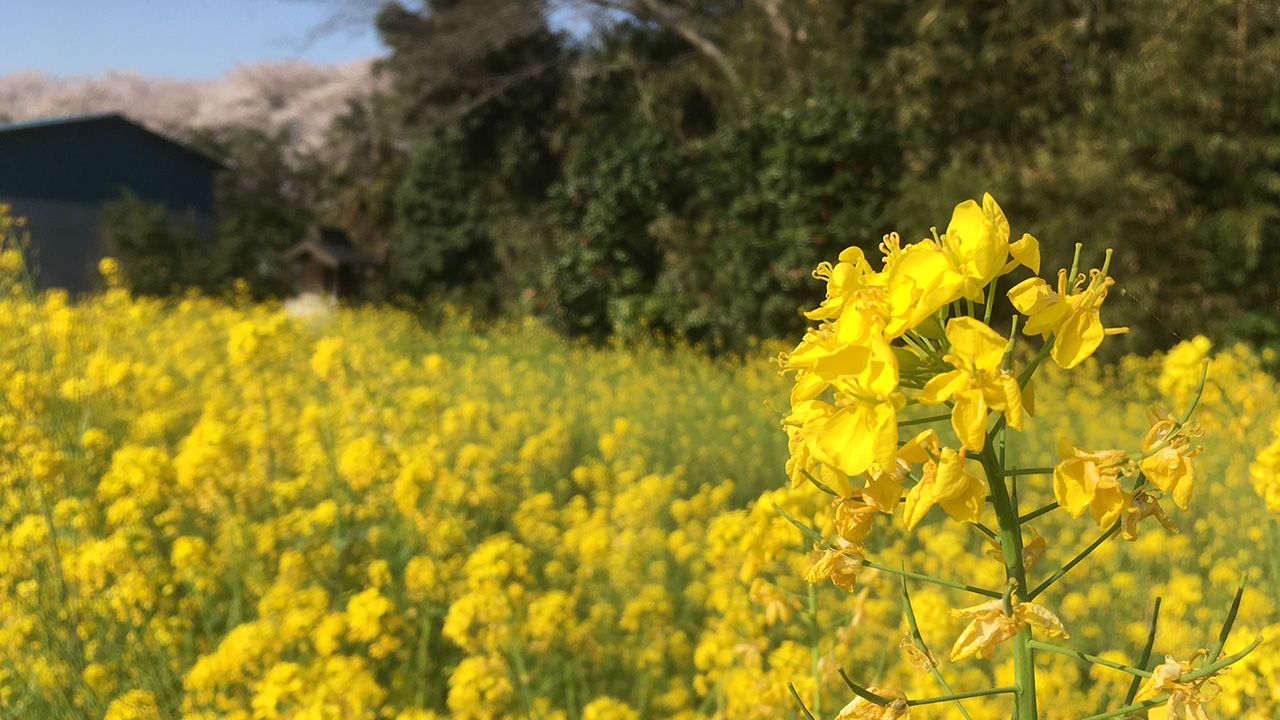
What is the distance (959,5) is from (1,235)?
7.64 m

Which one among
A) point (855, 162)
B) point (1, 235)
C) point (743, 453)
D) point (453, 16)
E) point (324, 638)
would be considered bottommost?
point (743, 453)

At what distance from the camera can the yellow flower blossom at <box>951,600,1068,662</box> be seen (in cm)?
59

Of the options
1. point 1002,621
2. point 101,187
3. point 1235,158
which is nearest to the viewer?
point 1002,621

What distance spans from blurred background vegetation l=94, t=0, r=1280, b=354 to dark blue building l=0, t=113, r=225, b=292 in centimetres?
255

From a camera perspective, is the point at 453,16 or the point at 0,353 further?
the point at 453,16

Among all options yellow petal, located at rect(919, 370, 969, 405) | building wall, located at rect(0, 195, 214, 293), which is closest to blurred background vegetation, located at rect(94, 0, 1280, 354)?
yellow petal, located at rect(919, 370, 969, 405)

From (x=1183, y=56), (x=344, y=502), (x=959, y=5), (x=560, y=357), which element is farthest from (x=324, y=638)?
(x=959, y=5)

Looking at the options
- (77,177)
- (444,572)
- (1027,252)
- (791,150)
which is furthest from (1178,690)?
(77,177)

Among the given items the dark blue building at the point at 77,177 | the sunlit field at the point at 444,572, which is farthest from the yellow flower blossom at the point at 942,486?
the dark blue building at the point at 77,177

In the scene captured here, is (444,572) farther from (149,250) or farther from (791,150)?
(149,250)

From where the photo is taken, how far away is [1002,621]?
23.3 inches

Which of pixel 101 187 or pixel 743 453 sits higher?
pixel 101 187

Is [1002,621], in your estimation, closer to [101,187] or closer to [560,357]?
[560,357]

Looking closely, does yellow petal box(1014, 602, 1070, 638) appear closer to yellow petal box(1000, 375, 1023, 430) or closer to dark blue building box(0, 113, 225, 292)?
yellow petal box(1000, 375, 1023, 430)
